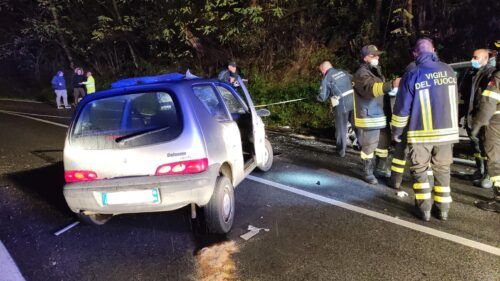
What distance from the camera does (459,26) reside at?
35.0ft

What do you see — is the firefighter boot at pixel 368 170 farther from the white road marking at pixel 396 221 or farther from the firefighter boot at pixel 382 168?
the white road marking at pixel 396 221

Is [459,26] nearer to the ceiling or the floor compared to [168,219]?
nearer to the ceiling

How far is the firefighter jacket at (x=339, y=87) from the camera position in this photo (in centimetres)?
680

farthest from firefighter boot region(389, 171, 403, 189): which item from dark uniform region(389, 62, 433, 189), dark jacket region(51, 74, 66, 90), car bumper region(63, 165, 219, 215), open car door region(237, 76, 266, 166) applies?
dark jacket region(51, 74, 66, 90)

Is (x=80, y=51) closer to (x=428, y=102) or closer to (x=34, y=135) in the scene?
(x=34, y=135)

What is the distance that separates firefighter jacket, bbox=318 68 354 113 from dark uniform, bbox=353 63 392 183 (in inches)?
55.0

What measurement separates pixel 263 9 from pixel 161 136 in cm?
1014

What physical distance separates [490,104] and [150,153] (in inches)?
140

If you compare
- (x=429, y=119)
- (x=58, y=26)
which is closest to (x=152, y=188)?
(x=429, y=119)

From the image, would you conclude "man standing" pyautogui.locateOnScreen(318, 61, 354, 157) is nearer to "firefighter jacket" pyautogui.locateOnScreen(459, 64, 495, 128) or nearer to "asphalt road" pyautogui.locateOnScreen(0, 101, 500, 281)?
"asphalt road" pyautogui.locateOnScreen(0, 101, 500, 281)

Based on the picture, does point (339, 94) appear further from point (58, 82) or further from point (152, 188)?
point (58, 82)

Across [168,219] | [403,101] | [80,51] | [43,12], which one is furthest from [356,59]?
[43,12]

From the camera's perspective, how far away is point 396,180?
5.09 metres

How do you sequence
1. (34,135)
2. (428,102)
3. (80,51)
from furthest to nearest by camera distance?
1. (80,51)
2. (34,135)
3. (428,102)
